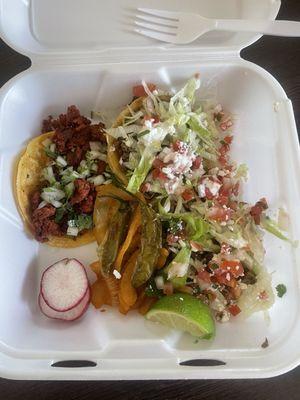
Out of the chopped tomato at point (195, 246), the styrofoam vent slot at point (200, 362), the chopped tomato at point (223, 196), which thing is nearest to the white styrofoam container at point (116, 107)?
the styrofoam vent slot at point (200, 362)

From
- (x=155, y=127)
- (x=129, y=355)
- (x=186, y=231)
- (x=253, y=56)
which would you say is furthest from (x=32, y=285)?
(x=253, y=56)

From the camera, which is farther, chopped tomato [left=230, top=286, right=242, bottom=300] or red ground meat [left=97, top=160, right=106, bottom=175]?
red ground meat [left=97, top=160, right=106, bottom=175]

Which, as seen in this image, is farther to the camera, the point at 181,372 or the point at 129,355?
the point at 129,355

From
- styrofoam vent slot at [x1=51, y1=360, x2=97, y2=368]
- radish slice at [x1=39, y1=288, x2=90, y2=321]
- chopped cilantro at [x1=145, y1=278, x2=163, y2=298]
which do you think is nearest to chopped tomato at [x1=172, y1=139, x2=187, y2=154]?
chopped cilantro at [x1=145, y1=278, x2=163, y2=298]

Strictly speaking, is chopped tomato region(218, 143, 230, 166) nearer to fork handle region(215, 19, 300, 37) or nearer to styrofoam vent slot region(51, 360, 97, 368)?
fork handle region(215, 19, 300, 37)

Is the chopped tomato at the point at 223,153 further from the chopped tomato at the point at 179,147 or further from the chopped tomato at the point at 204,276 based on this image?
the chopped tomato at the point at 204,276

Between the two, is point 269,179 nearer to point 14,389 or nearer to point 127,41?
point 127,41
